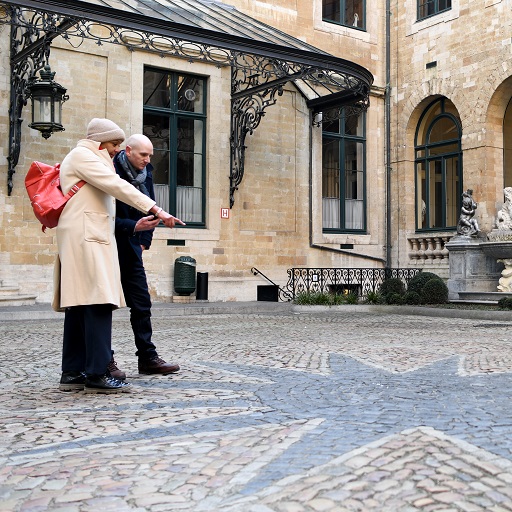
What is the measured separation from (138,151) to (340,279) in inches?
590

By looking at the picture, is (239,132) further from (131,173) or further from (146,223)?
(146,223)

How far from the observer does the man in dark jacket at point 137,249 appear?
6012 mm

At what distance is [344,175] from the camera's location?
887 inches

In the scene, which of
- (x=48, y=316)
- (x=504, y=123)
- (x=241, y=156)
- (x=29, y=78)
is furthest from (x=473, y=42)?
(x=48, y=316)

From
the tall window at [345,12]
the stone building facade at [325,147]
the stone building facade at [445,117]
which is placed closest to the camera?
the stone building facade at [325,147]

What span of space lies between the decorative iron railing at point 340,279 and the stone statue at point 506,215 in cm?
262

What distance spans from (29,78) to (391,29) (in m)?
11.9

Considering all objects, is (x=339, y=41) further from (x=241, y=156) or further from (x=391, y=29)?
(x=241, y=156)

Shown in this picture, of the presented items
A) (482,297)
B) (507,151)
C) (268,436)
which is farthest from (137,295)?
(507,151)

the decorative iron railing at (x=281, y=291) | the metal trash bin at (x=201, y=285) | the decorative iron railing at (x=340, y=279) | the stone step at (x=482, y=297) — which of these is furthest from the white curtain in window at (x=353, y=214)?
the metal trash bin at (x=201, y=285)

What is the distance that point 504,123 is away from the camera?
21.5 metres

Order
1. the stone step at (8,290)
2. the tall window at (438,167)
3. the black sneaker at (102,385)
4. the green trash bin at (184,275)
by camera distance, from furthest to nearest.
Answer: the tall window at (438,167), the green trash bin at (184,275), the stone step at (8,290), the black sneaker at (102,385)

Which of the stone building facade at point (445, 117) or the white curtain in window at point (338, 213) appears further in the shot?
the white curtain in window at point (338, 213)

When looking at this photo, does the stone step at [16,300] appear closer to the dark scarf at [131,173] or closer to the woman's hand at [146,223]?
the dark scarf at [131,173]
